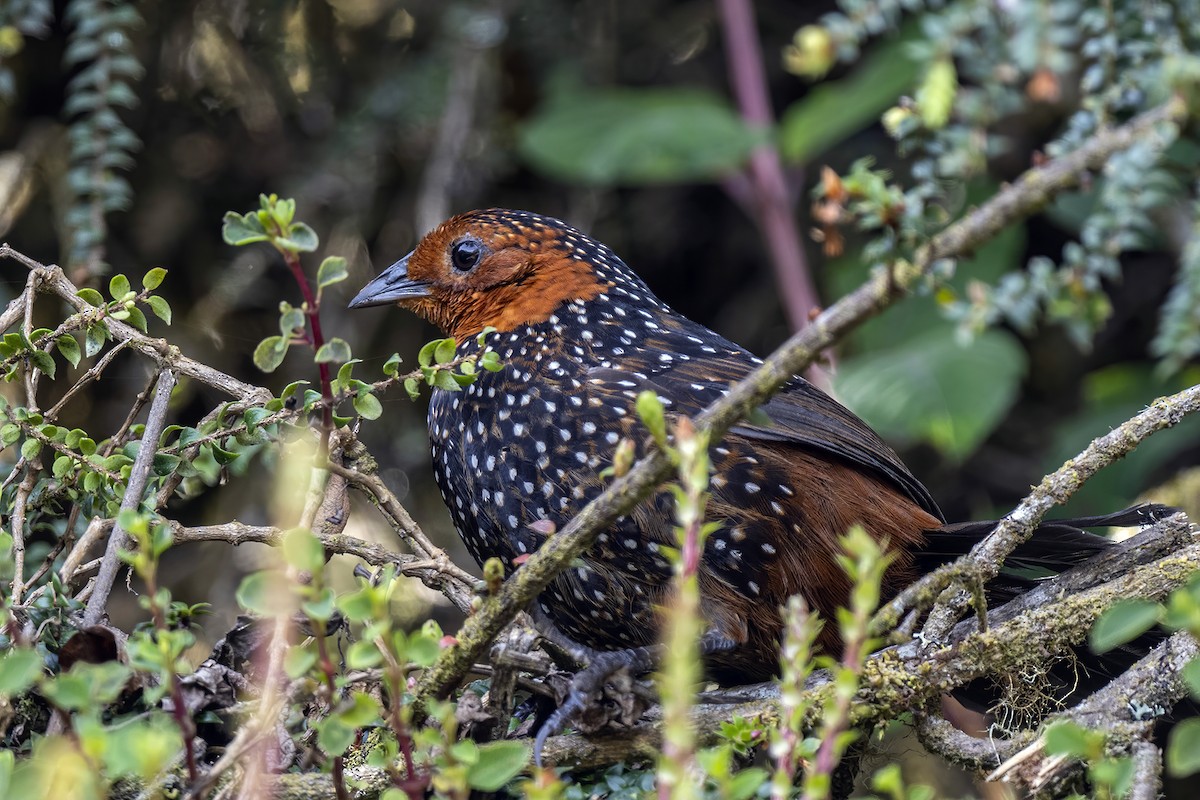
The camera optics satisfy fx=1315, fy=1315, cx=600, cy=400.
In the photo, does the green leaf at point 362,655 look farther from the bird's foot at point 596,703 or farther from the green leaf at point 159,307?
the green leaf at point 159,307

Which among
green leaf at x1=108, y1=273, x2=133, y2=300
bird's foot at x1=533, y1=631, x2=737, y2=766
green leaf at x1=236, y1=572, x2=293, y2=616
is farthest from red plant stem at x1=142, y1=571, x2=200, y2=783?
green leaf at x1=108, y1=273, x2=133, y2=300

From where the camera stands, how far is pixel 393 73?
15.5ft

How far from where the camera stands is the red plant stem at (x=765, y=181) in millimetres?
3924

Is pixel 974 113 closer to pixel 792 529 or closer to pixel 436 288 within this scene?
pixel 792 529

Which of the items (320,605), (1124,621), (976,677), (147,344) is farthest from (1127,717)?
(147,344)

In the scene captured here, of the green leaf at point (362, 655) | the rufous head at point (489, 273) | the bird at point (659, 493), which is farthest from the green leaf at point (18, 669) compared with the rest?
the rufous head at point (489, 273)

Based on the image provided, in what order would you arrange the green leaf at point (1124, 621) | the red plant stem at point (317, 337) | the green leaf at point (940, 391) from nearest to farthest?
the green leaf at point (1124, 621), the red plant stem at point (317, 337), the green leaf at point (940, 391)

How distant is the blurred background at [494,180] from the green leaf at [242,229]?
7.11 feet

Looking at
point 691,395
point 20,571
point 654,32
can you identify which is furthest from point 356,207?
point 20,571

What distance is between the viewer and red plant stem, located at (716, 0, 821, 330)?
12.9ft

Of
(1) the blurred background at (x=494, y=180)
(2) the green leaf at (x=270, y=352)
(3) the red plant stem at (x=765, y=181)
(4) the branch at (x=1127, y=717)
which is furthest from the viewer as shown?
(1) the blurred background at (x=494, y=180)

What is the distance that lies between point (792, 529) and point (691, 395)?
353mm

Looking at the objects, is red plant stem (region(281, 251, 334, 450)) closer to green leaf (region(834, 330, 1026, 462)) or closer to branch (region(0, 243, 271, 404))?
branch (region(0, 243, 271, 404))

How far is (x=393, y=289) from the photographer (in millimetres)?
3346
